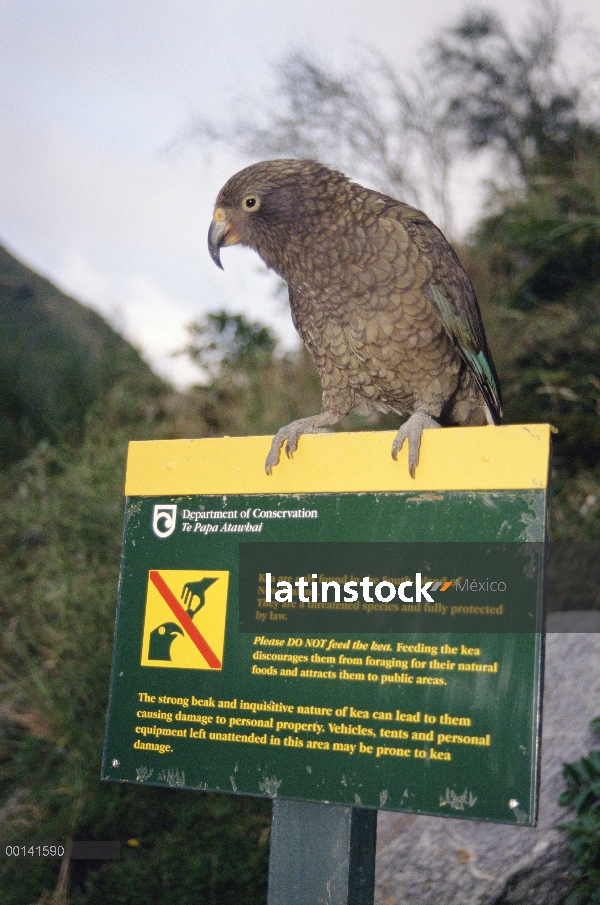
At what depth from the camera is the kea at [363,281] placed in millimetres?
2291

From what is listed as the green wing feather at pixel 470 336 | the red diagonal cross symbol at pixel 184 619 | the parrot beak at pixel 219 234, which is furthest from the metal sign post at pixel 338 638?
the parrot beak at pixel 219 234

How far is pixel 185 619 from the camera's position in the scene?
1.86m

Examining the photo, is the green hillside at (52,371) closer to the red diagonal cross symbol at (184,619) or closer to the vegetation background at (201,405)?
the vegetation background at (201,405)

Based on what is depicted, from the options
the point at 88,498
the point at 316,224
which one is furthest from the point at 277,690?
the point at 88,498

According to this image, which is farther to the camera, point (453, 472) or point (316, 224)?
point (316, 224)

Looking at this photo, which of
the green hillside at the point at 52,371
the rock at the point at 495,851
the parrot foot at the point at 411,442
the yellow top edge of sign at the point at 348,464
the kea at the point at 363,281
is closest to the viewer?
the yellow top edge of sign at the point at 348,464

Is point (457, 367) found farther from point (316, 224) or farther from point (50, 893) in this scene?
point (50, 893)

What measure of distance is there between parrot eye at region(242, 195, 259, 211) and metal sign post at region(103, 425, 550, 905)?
83cm

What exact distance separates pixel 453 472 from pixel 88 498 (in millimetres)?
3589

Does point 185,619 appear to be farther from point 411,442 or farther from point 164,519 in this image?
point 411,442

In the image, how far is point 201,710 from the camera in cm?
178

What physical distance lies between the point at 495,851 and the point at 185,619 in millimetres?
1569

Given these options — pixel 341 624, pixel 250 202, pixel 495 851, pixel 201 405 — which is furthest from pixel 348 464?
pixel 201 405

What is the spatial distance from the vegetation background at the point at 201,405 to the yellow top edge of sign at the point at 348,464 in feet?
6.63
